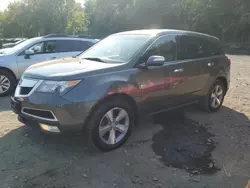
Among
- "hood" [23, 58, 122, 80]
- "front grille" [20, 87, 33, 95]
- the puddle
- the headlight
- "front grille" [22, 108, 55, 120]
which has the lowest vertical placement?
the puddle

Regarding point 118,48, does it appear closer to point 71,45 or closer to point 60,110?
point 60,110

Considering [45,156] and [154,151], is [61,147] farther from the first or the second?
[154,151]

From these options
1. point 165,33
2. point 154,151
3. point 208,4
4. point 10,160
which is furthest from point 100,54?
point 208,4

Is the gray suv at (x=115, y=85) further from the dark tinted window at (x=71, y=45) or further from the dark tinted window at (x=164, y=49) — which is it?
the dark tinted window at (x=71, y=45)

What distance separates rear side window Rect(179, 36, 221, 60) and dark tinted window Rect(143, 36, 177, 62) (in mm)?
205

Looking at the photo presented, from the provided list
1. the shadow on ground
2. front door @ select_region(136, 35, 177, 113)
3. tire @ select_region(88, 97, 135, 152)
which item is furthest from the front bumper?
front door @ select_region(136, 35, 177, 113)

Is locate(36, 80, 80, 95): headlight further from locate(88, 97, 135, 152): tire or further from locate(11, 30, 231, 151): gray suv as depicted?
locate(88, 97, 135, 152): tire

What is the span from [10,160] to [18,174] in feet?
1.41

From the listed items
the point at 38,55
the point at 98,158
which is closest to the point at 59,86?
the point at 98,158

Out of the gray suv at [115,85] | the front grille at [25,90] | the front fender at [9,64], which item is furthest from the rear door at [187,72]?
the front fender at [9,64]

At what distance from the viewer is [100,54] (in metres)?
5.00

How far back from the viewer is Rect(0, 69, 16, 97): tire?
7.57 metres

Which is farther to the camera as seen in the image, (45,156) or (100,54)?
(100,54)

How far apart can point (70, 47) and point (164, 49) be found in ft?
A: 14.8
